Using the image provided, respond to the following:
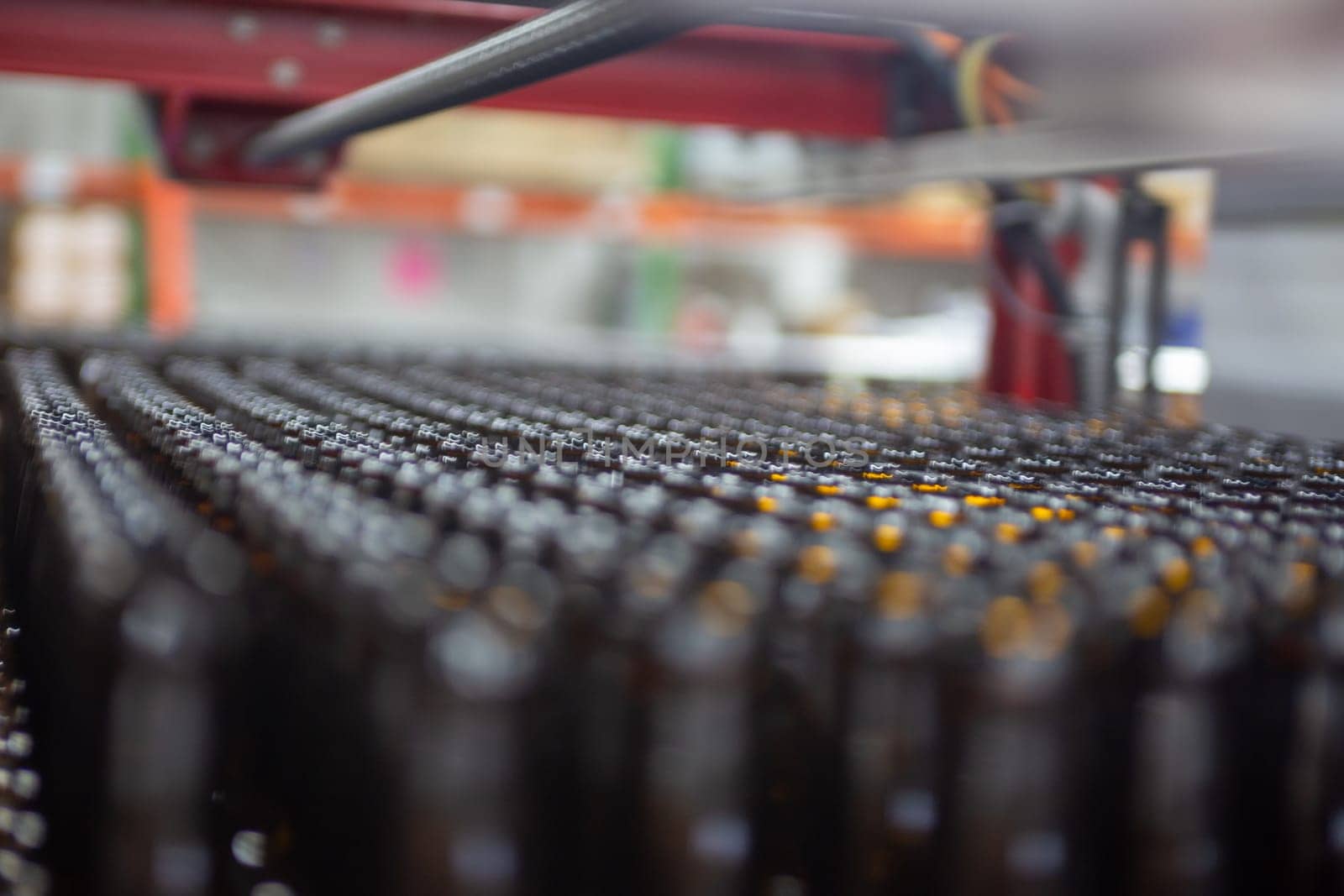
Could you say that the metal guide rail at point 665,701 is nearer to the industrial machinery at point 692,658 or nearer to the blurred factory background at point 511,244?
the industrial machinery at point 692,658

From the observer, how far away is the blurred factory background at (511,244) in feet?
15.7

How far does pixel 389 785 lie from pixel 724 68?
179 centimetres

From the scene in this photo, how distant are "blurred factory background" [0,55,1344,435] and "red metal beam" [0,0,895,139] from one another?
2.22m

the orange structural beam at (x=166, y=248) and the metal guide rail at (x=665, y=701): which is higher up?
the orange structural beam at (x=166, y=248)

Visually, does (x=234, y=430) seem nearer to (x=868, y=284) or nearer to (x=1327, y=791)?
(x=1327, y=791)

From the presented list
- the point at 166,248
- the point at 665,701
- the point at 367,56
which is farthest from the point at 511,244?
the point at 665,701

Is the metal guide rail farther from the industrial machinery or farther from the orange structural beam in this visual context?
the orange structural beam

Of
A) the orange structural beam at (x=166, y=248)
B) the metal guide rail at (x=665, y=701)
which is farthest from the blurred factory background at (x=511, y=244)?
the metal guide rail at (x=665, y=701)

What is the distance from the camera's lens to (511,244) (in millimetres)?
6223

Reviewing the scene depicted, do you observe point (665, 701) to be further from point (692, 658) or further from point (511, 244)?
point (511, 244)

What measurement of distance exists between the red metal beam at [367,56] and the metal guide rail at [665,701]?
4.30 feet

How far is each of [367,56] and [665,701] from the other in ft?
5.50

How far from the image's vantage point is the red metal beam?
6.21ft

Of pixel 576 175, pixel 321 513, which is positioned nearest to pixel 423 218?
pixel 576 175
